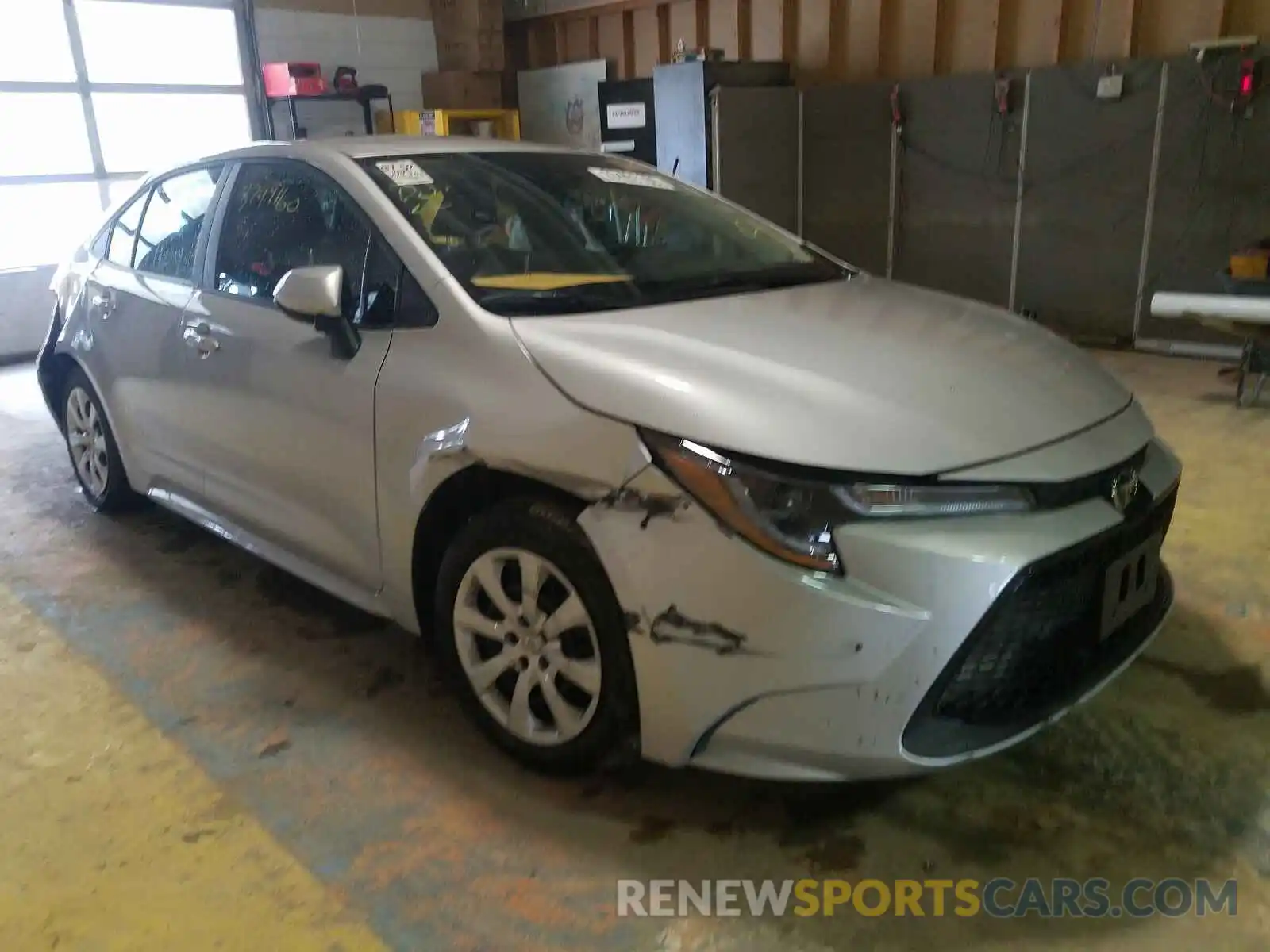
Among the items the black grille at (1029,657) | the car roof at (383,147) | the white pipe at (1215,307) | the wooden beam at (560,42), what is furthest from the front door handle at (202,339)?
the wooden beam at (560,42)

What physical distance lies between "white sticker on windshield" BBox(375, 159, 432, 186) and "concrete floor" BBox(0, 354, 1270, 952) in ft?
3.79

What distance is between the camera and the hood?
1.61 metres

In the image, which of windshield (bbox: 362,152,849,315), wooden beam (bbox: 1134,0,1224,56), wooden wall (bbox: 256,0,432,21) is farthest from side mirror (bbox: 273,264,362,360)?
wooden wall (bbox: 256,0,432,21)

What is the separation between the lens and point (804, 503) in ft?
5.16

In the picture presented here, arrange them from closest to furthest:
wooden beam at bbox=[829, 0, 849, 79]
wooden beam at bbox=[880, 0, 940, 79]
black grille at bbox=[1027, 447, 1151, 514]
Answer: black grille at bbox=[1027, 447, 1151, 514] → wooden beam at bbox=[880, 0, 940, 79] → wooden beam at bbox=[829, 0, 849, 79]

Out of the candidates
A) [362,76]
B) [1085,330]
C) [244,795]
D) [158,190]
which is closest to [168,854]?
[244,795]

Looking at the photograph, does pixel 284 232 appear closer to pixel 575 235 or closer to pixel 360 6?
pixel 575 235

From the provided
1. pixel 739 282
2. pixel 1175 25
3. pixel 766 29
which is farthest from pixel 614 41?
pixel 739 282

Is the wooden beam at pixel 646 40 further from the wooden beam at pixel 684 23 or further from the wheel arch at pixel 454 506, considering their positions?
the wheel arch at pixel 454 506

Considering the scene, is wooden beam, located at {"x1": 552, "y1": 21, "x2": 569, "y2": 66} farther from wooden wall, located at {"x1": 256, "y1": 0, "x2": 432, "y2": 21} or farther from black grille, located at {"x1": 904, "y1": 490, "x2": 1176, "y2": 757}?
black grille, located at {"x1": 904, "y1": 490, "x2": 1176, "y2": 757}

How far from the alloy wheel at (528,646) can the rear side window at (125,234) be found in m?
1.95

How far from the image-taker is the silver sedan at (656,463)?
5.15 feet

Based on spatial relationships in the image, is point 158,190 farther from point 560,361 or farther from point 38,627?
point 560,361

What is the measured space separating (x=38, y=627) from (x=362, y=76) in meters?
7.00
